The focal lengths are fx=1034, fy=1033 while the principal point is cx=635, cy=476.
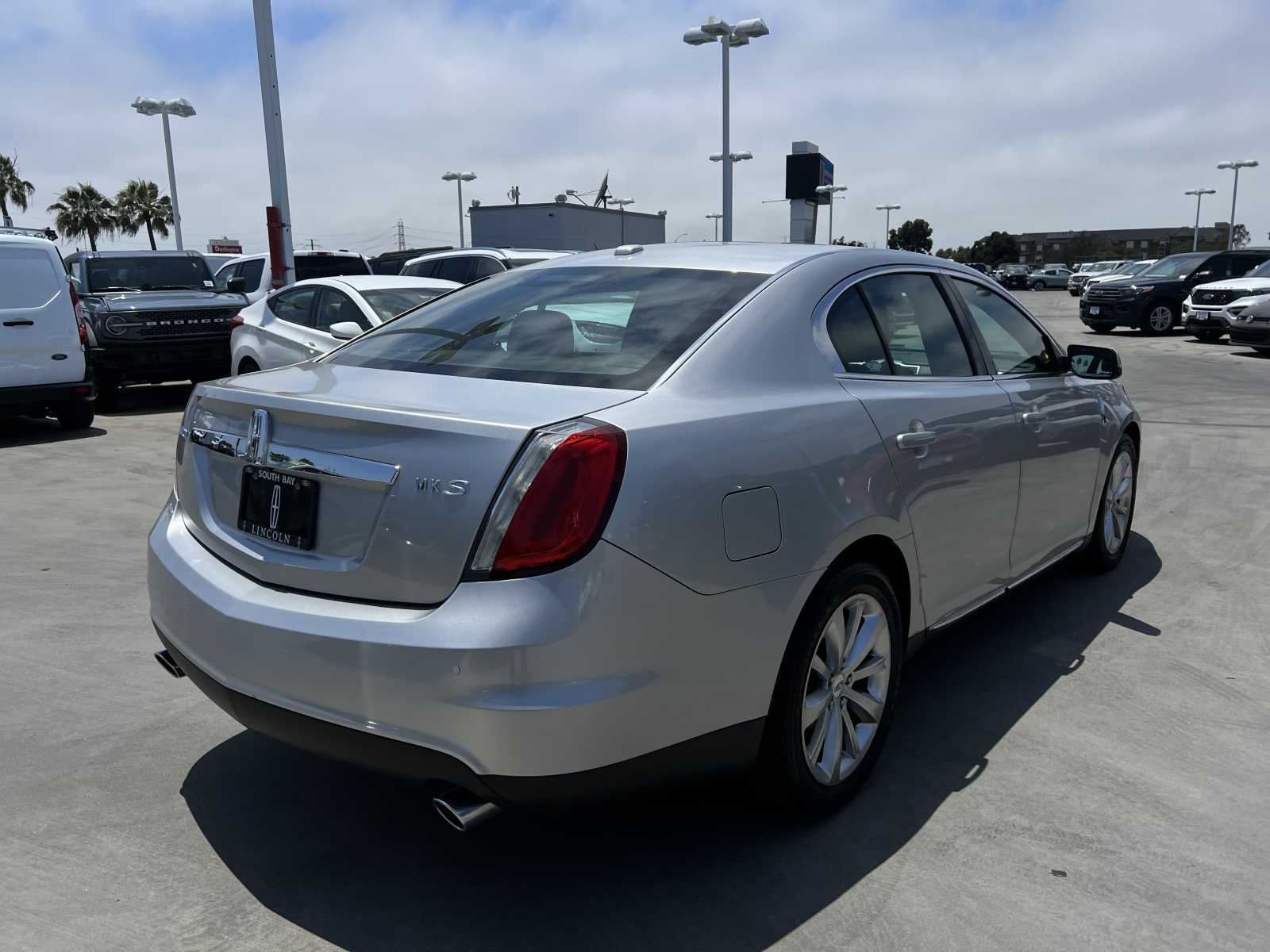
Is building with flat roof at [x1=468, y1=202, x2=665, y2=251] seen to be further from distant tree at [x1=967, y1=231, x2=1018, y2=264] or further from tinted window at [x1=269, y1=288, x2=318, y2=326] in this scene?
distant tree at [x1=967, y1=231, x2=1018, y2=264]

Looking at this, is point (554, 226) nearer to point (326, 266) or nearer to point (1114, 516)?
point (326, 266)

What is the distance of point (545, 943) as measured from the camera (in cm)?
243

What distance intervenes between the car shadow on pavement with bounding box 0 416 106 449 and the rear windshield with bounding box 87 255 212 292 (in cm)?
248

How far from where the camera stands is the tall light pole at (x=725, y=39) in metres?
21.8

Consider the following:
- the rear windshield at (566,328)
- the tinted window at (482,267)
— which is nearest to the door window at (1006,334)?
the rear windshield at (566,328)

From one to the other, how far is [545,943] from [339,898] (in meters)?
0.56

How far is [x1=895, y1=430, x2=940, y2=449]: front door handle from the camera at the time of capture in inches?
125

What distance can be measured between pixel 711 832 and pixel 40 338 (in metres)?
9.28

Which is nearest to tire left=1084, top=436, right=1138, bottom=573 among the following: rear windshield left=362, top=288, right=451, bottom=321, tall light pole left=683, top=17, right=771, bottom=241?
rear windshield left=362, top=288, right=451, bottom=321

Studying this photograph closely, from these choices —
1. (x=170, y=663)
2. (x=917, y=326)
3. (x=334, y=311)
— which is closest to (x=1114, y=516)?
(x=917, y=326)

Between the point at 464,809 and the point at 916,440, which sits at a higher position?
the point at 916,440

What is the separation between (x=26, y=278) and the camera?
9.99 meters

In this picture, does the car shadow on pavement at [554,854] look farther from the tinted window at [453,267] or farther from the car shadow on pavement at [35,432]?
the tinted window at [453,267]

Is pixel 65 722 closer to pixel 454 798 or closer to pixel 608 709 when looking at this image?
pixel 454 798
